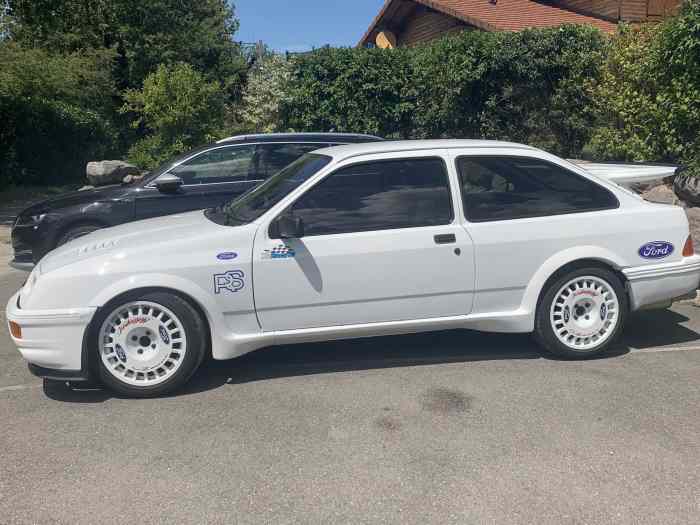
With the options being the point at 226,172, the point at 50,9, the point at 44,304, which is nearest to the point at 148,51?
the point at 50,9

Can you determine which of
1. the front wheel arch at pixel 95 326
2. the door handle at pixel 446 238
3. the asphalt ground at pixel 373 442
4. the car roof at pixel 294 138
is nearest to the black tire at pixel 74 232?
the car roof at pixel 294 138

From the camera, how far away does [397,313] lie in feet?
16.9

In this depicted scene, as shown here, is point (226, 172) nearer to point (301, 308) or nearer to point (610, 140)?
point (301, 308)

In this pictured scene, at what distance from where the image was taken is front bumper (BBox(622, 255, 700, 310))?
5484 millimetres

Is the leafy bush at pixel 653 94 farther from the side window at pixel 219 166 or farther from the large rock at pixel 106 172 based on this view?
the large rock at pixel 106 172

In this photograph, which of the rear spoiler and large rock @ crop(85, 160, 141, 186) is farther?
large rock @ crop(85, 160, 141, 186)

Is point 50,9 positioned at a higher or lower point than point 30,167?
higher

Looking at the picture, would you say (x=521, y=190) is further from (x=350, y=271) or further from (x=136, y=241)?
(x=136, y=241)

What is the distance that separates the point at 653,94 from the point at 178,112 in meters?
10.6

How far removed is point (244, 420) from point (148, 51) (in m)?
23.6

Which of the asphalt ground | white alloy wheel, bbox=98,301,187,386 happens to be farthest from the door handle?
white alloy wheel, bbox=98,301,187,386

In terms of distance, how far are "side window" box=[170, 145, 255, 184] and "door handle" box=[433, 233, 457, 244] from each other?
426 centimetres

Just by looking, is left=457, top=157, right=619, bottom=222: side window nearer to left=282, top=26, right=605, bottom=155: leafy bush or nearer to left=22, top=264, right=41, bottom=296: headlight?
left=22, top=264, right=41, bottom=296: headlight

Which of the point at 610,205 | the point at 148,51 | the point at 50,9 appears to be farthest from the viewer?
the point at 148,51
